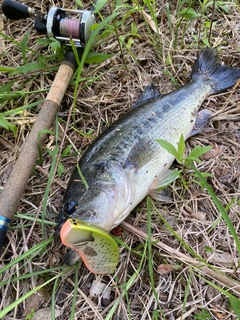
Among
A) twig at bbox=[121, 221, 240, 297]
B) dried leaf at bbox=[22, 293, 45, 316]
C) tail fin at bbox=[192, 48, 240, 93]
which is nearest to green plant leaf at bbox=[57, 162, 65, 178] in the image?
twig at bbox=[121, 221, 240, 297]

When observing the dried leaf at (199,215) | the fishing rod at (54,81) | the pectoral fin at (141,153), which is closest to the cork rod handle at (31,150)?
the fishing rod at (54,81)

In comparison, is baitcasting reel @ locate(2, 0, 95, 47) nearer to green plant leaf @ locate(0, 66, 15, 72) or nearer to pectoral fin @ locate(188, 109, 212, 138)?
green plant leaf @ locate(0, 66, 15, 72)

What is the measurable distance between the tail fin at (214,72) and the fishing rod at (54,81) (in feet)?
3.60

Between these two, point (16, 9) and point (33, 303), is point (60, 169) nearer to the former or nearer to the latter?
point (33, 303)

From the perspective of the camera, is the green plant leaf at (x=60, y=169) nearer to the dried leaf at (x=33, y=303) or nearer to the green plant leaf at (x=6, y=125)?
the green plant leaf at (x=6, y=125)

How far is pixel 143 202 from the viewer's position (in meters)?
2.87

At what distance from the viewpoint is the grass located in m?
2.52

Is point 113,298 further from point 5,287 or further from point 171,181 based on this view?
point 171,181

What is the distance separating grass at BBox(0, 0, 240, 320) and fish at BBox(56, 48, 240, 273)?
0.51 feet

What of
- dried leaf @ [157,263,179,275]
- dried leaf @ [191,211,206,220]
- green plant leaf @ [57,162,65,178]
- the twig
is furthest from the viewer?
green plant leaf @ [57,162,65,178]

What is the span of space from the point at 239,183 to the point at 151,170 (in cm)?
78

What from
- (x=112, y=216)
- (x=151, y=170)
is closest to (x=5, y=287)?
(x=112, y=216)

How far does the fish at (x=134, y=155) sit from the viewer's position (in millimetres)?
2496

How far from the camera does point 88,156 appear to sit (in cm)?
274
